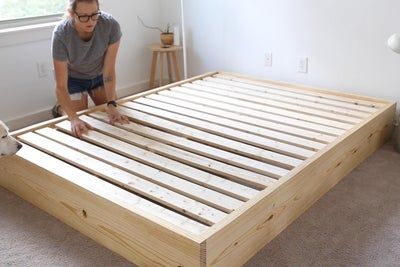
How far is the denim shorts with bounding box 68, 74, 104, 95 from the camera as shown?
2.56 meters

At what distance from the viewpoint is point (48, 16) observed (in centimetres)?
313

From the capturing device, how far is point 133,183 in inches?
69.8

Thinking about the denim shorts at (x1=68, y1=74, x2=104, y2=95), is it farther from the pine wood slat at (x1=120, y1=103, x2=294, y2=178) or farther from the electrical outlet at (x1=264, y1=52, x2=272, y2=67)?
the electrical outlet at (x1=264, y1=52, x2=272, y2=67)

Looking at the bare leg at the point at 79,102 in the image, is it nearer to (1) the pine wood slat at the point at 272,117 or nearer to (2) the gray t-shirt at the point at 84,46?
(2) the gray t-shirt at the point at 84,46

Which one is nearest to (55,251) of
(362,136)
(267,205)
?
(267,205)

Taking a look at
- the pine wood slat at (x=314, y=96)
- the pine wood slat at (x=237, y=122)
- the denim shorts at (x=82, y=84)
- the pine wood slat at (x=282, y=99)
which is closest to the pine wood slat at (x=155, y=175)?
the denim shorts at (x=82, y=84)

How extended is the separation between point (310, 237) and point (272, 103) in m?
1.06

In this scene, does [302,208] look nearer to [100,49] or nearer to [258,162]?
[258,162]

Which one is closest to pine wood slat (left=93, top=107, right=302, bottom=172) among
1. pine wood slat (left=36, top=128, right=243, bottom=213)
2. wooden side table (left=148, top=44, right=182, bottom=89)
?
pine wood slat (left=36, top=128, right=243, bottom=213)

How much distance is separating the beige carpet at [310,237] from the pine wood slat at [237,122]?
10.0 inches

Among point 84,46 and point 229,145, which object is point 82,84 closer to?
point 84,46

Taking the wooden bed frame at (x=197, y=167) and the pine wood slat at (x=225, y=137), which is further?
the pine wood slat at (x=225, y=137)

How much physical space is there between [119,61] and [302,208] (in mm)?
2121

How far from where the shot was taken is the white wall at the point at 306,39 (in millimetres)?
2680
